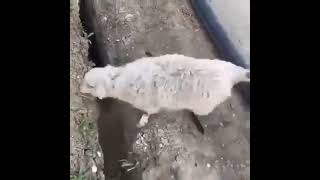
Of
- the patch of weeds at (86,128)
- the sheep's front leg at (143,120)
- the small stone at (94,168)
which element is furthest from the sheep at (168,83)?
the small stone at (94,168)

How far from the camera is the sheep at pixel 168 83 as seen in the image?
246cm

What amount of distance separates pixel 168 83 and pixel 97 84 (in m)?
0.38

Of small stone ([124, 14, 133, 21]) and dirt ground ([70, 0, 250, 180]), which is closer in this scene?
dirt ground ([70, 0, 250, 180])

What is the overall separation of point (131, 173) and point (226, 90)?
67 cm

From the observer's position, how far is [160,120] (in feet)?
7.96

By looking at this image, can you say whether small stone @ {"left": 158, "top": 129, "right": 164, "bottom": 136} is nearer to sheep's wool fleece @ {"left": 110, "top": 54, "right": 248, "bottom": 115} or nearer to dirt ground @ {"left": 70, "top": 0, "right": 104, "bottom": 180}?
sheep's wool fleece @ {"left": 110, "top": 54, "right": 248, "bottom": 115}

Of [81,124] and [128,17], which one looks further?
[128,17]

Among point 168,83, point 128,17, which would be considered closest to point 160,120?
point 168,83

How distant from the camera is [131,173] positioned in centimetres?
226

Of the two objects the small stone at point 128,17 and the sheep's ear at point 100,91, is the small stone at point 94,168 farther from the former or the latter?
the small stone at point 128,17

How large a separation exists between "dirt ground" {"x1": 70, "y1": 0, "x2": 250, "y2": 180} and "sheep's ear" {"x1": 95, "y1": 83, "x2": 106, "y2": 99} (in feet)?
0.11

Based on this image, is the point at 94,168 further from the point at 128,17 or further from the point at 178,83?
the point at 128,17

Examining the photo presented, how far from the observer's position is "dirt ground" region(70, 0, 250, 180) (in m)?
2.28

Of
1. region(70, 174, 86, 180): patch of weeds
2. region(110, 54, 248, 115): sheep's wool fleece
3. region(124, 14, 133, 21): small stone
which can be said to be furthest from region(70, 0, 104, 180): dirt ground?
region(124, 14, 133, 21): small stone
